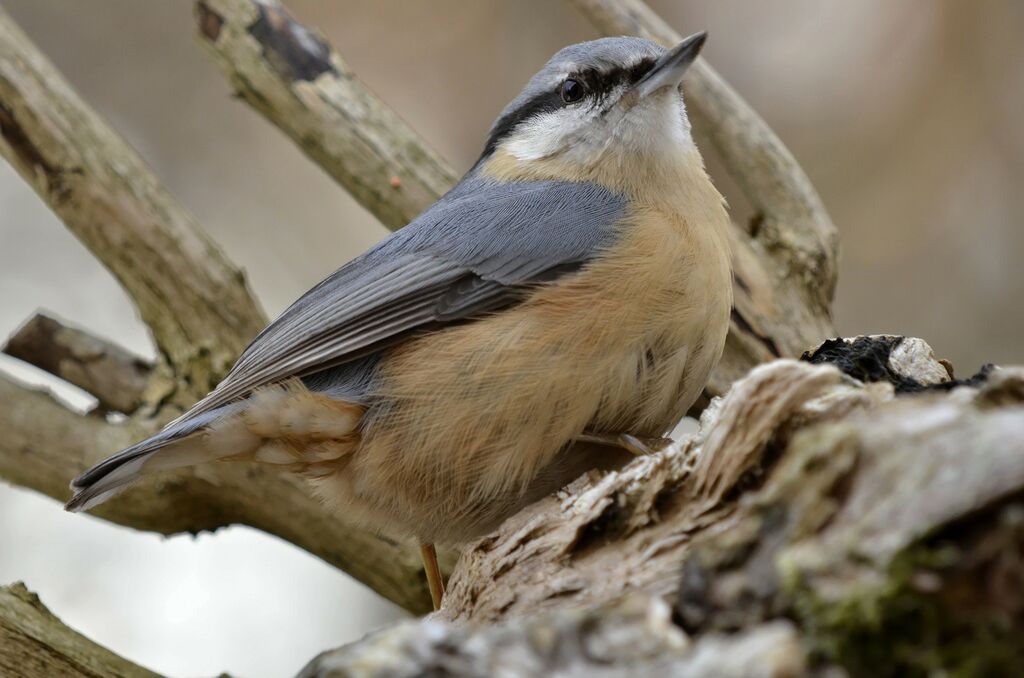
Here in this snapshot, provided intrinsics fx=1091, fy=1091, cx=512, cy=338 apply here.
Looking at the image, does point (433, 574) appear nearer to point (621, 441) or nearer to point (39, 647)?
point (621, 441)

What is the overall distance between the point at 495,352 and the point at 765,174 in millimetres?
1539

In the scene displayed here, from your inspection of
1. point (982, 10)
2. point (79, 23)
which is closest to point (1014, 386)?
point (982, 10)

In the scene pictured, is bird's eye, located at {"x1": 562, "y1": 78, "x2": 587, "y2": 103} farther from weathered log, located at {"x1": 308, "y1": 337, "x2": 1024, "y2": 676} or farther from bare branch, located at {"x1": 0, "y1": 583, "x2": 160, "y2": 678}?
bare branch, located at {"x1": 0, "y1": 583, "x2": 160, "y2": 678}

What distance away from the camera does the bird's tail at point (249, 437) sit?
94.4 inches

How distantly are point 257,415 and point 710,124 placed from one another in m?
1.82

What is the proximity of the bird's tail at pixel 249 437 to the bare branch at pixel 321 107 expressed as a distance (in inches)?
45.1

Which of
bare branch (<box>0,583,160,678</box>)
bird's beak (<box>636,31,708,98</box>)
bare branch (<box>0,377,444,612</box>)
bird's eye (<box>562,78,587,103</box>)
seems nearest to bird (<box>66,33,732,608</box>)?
bird's beak (<box>636,31,708,98</box>)

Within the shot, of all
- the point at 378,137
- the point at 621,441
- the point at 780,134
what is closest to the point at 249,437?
the point at 621,441

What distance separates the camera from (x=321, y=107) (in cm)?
342

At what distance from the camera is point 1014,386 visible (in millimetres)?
1428

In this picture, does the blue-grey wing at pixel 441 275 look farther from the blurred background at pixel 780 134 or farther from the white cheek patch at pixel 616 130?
the blurred background at pixel 780 134

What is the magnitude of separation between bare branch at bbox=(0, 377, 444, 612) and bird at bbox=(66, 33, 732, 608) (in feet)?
1.91

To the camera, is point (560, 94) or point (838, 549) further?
point (560, 94)

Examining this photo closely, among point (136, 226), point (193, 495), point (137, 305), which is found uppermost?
point (136, 226)
